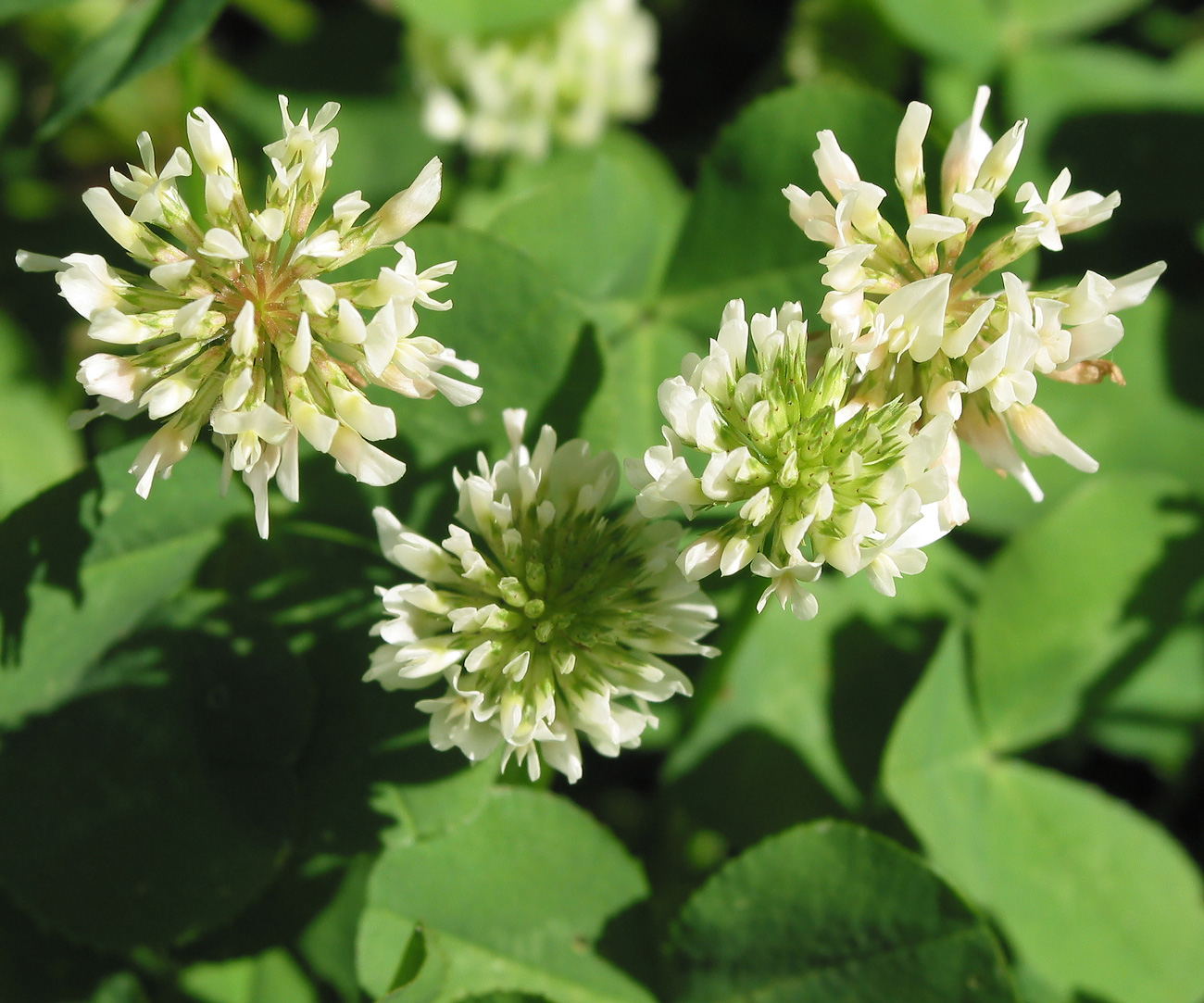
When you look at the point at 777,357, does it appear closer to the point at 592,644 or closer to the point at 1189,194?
the point at 592,644

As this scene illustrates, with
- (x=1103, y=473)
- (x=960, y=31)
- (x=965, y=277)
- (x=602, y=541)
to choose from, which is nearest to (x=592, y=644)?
(x=602, y=541)

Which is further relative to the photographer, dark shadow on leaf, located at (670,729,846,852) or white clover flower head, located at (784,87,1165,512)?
dark shadow on leaf, located at (670,729,846,852)

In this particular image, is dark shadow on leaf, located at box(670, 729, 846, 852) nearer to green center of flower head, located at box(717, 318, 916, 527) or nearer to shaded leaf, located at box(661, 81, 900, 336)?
shaded leaf, located at box(661, 81, 900, 336)

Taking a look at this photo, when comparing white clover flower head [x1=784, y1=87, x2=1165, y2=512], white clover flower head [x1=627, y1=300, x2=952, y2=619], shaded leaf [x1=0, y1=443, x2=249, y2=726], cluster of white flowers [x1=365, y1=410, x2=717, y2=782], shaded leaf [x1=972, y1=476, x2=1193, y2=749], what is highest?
white clover flower head [x1=784, y1=87, x2=1165, y2=512]

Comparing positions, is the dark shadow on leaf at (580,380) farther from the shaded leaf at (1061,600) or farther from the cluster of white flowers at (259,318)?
the shaded leaf at (1061,600)

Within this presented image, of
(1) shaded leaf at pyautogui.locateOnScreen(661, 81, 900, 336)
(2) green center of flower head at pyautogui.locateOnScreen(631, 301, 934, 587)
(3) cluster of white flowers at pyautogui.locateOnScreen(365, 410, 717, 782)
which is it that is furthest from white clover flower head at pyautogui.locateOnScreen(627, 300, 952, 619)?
(1) shaded leaf at pyautogui.locateOnScreen(661, 81, 900, 336)
